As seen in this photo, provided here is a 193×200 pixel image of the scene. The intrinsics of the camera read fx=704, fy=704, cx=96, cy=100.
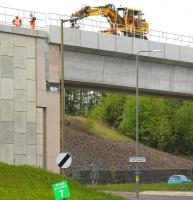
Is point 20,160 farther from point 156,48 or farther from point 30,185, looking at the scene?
point 156,48

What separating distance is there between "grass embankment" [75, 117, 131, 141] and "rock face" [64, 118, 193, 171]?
17.3 feet

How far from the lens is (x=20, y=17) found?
34.6 meters

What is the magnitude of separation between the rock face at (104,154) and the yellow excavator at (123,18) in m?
20.4

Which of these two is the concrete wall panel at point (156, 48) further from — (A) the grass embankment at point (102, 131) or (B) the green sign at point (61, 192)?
(A) the grass embankment at point (102, 131)

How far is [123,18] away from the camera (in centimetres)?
4409

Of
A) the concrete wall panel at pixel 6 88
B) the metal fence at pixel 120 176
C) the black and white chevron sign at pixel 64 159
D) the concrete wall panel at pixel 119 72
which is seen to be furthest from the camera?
the metal fence at pixel 120 176

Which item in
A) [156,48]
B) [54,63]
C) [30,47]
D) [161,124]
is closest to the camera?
[30,47]

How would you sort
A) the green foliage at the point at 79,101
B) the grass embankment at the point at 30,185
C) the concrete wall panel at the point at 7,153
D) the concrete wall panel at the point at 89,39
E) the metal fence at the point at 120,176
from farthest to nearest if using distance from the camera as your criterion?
1. the green foliage at the point at 79,101
2. the metal fence at the point at 120,176
3. the concrete wall panel at the point at 89,39
4. the concrete wall panel at the point at 7,153
5. the grass embankment at the point at 30,185

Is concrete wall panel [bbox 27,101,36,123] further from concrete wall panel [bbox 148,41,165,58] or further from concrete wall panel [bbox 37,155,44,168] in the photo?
concrete wall panel [bbox 148,41,165,58]

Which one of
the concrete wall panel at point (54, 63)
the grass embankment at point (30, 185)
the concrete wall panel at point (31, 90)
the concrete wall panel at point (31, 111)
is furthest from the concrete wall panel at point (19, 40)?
the grass embankment at point (30, 185)

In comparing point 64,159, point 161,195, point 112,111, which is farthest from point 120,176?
point 112,111

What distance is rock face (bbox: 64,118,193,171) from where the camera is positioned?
67938 millimetres

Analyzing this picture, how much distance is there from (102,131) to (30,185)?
219 ft

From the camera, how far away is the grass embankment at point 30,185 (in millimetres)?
24391
